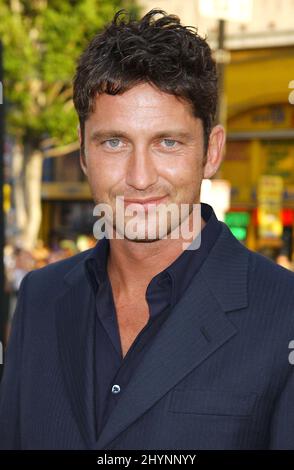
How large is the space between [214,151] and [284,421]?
963 millimetres

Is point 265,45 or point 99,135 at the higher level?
point 265,45

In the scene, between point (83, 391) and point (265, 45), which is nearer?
point (83, 391)

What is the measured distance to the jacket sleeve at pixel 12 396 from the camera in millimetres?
2750

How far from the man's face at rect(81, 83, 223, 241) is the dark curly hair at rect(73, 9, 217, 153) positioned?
0.12ft

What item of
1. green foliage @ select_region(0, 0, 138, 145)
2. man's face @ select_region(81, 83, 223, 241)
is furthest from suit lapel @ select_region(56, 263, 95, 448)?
green foliage @ select_region(0, 0, 138, 145)

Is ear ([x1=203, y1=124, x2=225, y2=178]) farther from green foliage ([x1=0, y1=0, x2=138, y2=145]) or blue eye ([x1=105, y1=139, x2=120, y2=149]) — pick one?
green foliage ([x1=0, y1=0, x2=138, y2=145])

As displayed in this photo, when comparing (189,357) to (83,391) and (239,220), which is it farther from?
(239,220)

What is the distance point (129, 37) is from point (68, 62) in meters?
19.6

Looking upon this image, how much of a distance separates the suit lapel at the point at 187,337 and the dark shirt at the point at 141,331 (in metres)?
0.05

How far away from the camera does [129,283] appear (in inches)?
107

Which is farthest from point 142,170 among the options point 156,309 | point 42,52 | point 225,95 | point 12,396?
point 225,95

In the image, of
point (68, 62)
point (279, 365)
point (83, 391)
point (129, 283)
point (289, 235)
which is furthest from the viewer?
point (289, 235)

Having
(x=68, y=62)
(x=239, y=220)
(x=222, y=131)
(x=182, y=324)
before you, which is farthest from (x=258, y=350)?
(x=239, y=220)

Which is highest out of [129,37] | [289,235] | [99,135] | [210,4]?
[210,4]
